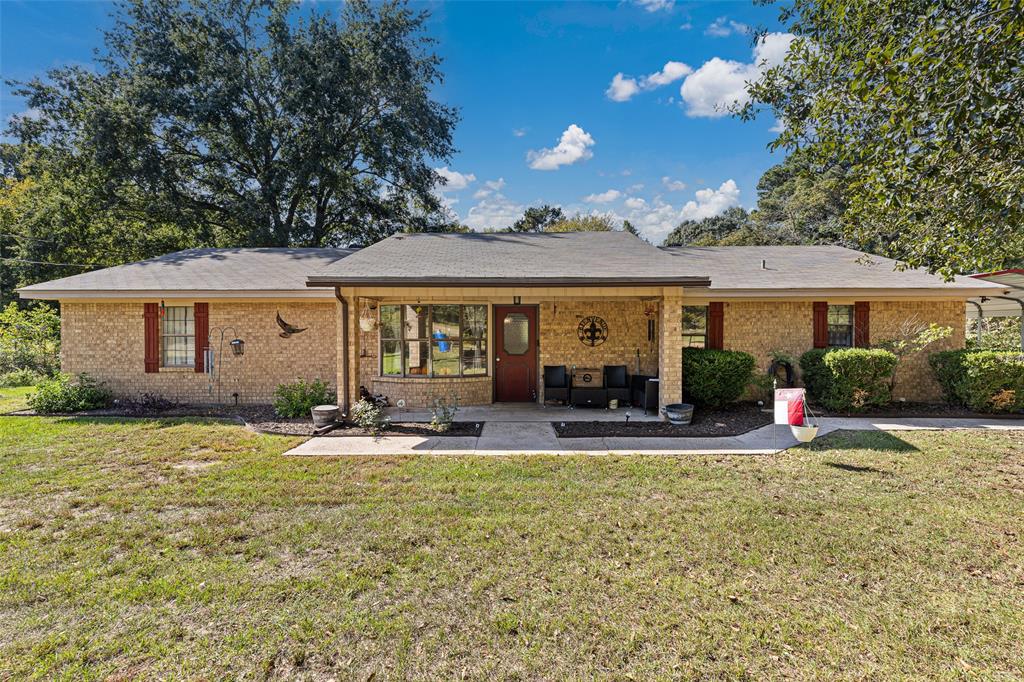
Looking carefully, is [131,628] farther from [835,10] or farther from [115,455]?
[835,10]

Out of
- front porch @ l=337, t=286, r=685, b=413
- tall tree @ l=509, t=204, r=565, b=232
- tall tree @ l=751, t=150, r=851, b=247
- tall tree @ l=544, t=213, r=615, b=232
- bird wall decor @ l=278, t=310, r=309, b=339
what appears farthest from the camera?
tall tree @ l=509, t=204, r=565, b=232

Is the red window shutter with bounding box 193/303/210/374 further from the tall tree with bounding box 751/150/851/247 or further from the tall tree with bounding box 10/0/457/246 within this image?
the tall tree with bounding box 751/150/851/247

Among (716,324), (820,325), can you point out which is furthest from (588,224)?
(820,325)

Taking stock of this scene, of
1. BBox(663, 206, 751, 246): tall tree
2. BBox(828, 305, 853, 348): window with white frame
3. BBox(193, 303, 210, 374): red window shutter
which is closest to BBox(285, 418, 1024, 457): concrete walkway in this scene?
BBox(828, 305, 853, 348): window with white frame

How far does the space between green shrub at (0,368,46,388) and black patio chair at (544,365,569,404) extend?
1493 cm

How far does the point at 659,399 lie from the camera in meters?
8.47

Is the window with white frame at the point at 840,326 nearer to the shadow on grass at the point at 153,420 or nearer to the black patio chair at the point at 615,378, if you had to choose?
the black patio chair at the point at 615,378

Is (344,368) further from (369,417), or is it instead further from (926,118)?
(926,118)

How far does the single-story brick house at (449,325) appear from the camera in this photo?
31.1 feet

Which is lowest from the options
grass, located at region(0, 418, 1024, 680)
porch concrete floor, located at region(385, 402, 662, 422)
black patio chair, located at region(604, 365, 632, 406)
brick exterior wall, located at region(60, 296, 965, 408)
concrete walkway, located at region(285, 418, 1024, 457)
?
grass, located at region(0, 418, 1024, 680)

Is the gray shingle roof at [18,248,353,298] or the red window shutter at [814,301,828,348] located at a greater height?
the gray shingle roof at [18,248,353,298]

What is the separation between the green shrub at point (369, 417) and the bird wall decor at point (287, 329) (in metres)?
3.03

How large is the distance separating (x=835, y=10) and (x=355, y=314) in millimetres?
8155

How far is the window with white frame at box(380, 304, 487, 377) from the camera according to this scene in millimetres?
9570
